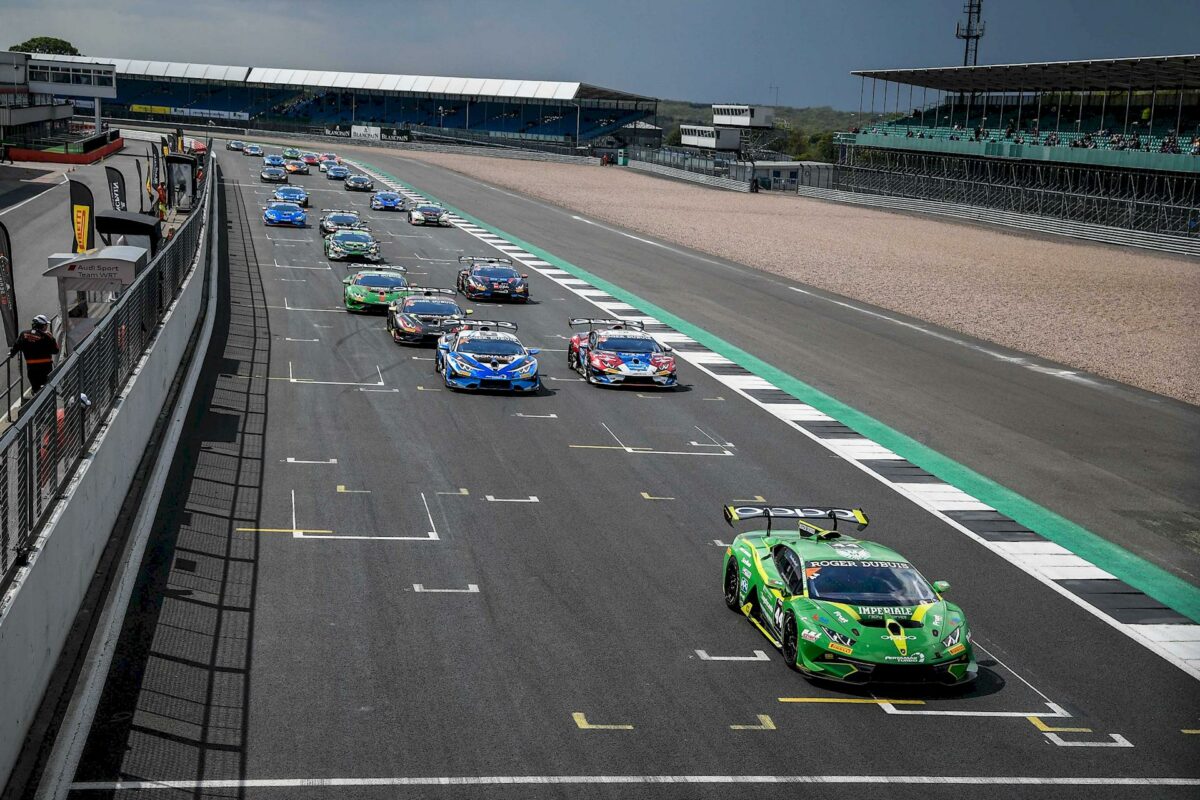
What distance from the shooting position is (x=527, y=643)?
560 inches

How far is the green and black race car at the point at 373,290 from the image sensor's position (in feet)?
122

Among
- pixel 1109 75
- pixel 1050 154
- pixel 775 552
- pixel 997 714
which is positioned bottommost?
pixel 997 714

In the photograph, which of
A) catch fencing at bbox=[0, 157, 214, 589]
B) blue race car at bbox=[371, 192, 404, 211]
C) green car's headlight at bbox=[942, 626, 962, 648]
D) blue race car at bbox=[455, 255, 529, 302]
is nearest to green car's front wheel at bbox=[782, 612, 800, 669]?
green car's headlight at bbox=[942, 626, 962, 648]

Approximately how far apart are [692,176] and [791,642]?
105505 mm

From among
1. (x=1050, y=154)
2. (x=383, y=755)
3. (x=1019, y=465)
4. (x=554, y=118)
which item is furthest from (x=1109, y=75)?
(x=554, y=118)

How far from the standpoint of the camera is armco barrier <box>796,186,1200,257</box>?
70.1 m

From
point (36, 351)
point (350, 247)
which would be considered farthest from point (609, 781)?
point (350, 247)

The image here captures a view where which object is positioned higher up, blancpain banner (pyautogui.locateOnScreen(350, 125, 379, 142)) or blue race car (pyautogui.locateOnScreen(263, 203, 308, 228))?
blancpain banner (pyautogui.locateOnScreen(350, 125, 379, 142))

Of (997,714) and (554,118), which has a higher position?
(554,118)

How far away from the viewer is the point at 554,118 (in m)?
186

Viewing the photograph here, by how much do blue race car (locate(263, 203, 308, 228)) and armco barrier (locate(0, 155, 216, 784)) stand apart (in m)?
37.9

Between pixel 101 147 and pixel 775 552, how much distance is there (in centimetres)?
10283

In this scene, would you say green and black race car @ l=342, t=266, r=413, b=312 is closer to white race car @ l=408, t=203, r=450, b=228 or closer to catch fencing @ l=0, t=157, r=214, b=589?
catch fencing @ l=0, t=157, r=214, b=589

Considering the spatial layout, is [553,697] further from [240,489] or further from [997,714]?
[240,489]
